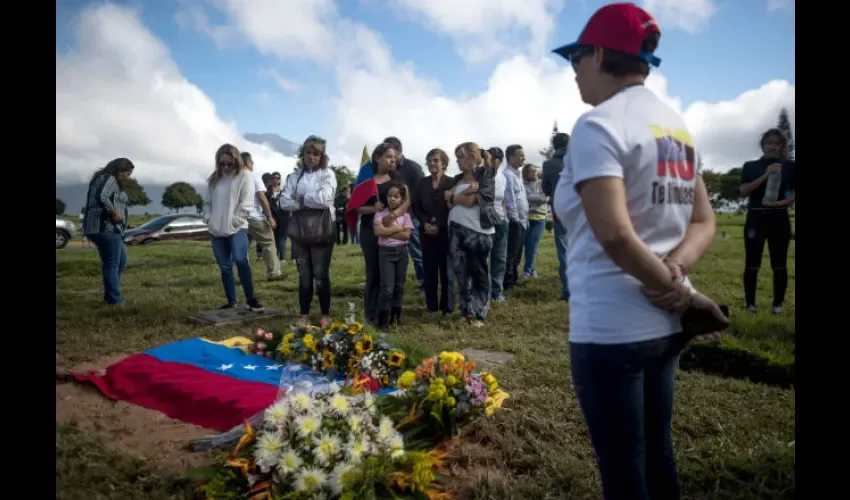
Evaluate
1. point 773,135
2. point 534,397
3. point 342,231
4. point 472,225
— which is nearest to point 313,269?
point 472,225

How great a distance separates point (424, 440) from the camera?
3.18 metres

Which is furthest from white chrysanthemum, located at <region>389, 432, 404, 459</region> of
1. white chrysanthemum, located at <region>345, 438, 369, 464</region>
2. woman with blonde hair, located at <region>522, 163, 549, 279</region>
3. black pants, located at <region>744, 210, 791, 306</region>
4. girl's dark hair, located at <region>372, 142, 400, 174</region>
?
woman with blonde hair, located at <region>522, 163, 549, 279</region>

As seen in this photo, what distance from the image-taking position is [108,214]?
717 centimetres

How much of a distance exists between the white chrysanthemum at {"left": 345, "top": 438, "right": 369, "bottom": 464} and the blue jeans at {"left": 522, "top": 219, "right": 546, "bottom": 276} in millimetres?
7394

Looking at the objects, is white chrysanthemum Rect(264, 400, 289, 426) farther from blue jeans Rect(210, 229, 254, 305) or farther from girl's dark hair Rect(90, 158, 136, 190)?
girl's dark hair Rect(90, 158, 136, 190)

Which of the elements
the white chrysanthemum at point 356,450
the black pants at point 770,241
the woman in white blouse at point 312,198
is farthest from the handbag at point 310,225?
the black pants at point 770,241

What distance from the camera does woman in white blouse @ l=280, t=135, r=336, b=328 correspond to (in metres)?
6.23

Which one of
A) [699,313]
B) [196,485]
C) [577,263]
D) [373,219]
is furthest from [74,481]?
[373,219]

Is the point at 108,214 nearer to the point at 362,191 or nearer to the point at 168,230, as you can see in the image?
the point at 362,191

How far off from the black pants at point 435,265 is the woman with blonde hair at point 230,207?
2.08 m

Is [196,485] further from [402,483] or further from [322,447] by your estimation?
[402,483]
